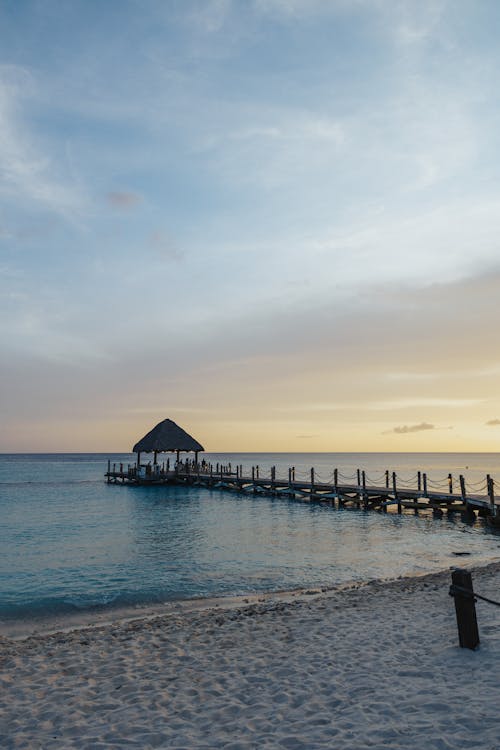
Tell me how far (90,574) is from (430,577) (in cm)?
994

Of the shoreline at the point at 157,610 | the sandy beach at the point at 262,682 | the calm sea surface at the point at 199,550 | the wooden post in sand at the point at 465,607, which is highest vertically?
the wooden post in sand at the point at 465,607

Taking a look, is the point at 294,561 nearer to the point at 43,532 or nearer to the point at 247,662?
the point at 247,662

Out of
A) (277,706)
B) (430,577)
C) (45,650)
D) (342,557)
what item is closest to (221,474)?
(342,557)

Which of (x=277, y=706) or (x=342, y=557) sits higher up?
(x=277, y=706)

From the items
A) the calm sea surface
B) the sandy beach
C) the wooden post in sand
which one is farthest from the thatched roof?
the wooden post in sand

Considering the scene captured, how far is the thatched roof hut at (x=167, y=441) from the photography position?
46531mm

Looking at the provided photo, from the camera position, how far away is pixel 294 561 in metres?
16.8

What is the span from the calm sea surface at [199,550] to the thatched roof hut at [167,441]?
13.0m

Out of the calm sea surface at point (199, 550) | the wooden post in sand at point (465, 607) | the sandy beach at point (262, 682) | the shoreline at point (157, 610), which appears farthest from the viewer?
the calm sea surface at point (199, 550)

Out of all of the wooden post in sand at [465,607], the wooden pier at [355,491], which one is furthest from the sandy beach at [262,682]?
the wooden pier at [355,491]

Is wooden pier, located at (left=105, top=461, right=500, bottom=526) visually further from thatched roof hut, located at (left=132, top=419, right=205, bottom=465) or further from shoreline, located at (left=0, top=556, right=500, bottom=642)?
shoreline, located at (left=0, top=556, right=500, bottom=642)

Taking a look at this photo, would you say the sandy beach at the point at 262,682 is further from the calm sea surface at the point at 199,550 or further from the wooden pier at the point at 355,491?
the wooden pier at the point at 355,491

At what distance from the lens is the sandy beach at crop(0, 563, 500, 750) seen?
4938mm

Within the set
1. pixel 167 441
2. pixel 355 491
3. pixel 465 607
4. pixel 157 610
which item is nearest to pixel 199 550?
pixel 157 610
